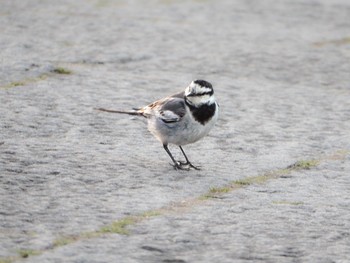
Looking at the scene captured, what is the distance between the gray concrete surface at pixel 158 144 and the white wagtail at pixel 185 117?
0.48 feet

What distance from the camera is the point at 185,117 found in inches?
214

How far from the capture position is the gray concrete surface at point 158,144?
12.7 ft

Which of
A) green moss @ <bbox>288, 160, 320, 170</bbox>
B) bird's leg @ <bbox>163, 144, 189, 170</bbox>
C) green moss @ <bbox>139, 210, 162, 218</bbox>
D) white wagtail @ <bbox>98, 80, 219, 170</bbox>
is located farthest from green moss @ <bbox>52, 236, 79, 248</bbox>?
green moss @ <bbox>288, 160, 320, 170</bbox>

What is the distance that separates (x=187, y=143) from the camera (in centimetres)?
545

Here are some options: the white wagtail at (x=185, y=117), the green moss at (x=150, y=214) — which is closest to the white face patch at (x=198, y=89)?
the white wagtail at (x=185, y=117)

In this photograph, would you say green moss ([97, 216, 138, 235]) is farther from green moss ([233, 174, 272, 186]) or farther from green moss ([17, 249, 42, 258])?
green moss ([233, 174, 272, 186])

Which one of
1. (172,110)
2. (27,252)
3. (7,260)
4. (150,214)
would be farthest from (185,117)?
(7,260)

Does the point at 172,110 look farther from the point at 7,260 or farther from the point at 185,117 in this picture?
the point at 7,260

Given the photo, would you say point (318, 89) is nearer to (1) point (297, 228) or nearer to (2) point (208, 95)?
(2) point (208, 95)

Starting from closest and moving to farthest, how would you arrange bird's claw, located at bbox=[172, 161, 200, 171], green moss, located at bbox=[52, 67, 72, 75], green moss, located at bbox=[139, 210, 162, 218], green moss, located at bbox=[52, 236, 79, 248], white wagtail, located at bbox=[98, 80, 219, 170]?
green moss, located at bbox=[52, 236, 79, 248] → green moss, located at bbox=[139, 210, 162, 218] → bird's claw, located at bbox=[172, 161, 200, 171] → white wagtail, located at bbox=[98, 80, 219, 170] → green moss, located at bbox=[52, 67, 72, 75]

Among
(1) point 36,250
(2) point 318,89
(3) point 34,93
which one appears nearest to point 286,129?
(2) point 318,89

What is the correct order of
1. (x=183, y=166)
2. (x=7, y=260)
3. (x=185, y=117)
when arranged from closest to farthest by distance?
(x=7, y=260), (x=183, y=166), (x=185, y=117)

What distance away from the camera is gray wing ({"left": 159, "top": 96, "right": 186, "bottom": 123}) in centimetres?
544

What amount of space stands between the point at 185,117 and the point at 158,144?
391 millimetres
